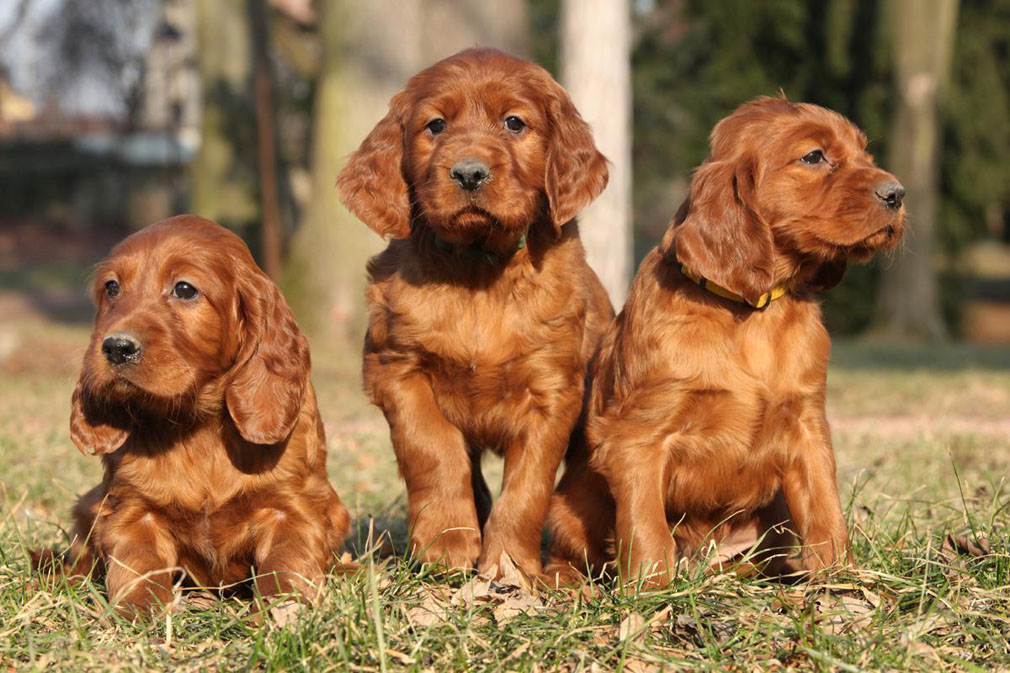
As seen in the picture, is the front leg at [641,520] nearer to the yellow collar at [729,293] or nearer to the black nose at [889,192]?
the yellow collar at [729,293]

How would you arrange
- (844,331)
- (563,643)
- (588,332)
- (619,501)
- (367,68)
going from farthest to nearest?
(844,331)
(367,68)
(588,332)
(619,501)
(563,643)

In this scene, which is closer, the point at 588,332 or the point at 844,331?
the point at 588,332

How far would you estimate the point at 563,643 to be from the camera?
3.23 meters

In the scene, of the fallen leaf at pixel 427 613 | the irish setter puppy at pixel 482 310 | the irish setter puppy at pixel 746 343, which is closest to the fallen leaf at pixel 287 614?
the fallen leaf at pixel 427 613

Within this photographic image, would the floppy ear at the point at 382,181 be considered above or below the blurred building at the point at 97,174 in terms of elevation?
below

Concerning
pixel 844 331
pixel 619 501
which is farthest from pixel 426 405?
pixel 844 331

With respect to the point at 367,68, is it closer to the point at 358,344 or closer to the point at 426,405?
the point at 358,344

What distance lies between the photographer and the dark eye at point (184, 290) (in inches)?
154

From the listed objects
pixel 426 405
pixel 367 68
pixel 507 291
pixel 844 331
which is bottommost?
pixel 844 331

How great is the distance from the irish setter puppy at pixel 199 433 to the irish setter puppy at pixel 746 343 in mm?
1059

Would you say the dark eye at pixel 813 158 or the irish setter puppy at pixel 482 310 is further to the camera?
the irish setter puppy at pixel 482 310

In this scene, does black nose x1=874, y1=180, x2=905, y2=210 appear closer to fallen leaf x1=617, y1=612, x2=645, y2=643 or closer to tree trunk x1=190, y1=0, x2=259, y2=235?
fallen leaf x1=617, y1=612, x2=645, y2=643

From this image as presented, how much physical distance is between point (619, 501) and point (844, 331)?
17.4 metres

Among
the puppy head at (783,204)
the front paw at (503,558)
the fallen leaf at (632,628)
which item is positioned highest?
the puppy head at (783,204)
